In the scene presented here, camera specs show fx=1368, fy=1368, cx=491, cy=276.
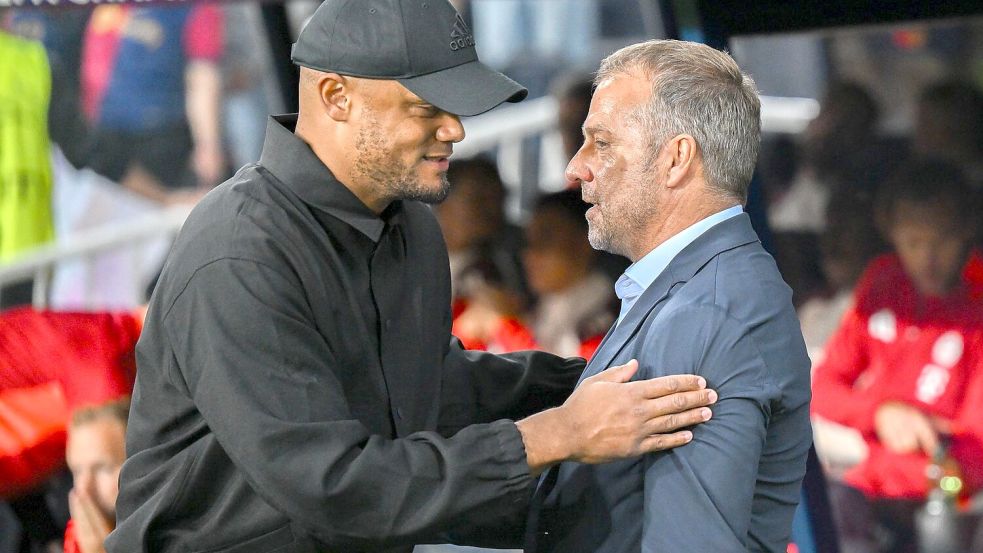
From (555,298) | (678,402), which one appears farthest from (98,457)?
(678,402)

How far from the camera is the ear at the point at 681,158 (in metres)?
1.99

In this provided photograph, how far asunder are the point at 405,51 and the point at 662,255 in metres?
0.49

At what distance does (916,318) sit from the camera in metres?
4.19

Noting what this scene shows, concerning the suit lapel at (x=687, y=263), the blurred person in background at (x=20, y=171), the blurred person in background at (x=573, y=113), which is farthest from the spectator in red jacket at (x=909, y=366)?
the blurred person in background at (x=20, y=171)

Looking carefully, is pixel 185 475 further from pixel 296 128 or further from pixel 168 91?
pixel 168 91

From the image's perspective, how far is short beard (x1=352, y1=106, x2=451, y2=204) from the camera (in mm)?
2082

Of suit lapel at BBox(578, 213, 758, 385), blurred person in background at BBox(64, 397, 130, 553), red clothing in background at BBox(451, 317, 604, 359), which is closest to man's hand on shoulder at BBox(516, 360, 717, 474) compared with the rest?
suit lapel at BBox(578, 213, 758, 385)

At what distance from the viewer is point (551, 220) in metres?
4.57

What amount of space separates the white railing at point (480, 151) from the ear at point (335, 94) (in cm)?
349

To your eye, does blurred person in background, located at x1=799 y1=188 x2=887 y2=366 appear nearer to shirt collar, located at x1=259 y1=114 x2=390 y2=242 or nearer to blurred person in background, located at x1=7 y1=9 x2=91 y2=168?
shirt collar, located at x1=259 y1=114 x2=390 y2=242

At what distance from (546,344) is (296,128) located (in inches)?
97.8

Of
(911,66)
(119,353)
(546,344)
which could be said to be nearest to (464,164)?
(546,344)

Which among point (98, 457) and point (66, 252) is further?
point (66, 252)

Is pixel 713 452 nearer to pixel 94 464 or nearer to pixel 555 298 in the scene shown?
pixel 94 464
